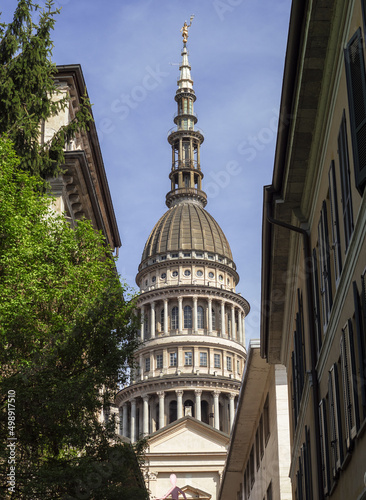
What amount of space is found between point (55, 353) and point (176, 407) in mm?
87467

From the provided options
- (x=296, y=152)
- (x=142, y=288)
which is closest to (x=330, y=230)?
(x=296, y=152)

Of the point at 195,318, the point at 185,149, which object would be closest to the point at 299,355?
the point at 195,318

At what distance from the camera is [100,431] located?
17.6m

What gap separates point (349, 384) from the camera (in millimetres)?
10906

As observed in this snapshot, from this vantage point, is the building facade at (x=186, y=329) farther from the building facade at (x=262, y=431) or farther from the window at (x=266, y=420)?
the window at (x=266, y=420)

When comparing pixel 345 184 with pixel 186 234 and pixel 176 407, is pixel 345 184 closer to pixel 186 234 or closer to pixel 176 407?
pixel 176 407

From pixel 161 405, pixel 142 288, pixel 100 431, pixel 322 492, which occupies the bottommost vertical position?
pixel 322 492

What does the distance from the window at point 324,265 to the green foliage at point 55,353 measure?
5582 mm

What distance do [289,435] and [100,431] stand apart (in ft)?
29.7

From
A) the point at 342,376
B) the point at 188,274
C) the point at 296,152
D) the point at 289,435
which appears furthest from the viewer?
the point at 188,274

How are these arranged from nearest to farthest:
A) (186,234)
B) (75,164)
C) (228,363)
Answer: (75,164) → (228,363) → (186,234)

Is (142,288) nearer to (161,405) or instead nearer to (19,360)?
(161,405)

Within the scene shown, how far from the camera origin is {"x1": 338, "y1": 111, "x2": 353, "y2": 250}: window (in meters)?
11.0

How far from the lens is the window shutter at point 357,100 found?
9.45 metres
